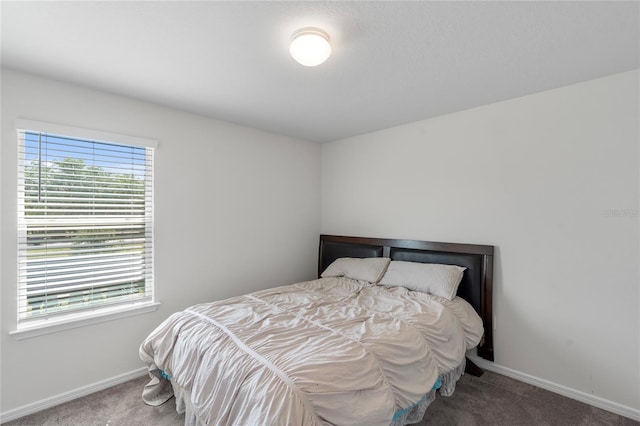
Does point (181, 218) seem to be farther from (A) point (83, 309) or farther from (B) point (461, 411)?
(B) point (461, 411)

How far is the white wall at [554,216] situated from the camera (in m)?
2.13

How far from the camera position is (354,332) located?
6.24ft

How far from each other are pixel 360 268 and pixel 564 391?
190 centimetres

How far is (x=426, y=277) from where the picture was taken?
2.70 metres

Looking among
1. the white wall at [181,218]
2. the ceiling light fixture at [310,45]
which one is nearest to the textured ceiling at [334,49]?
the ceiling light fixture at [310,45]

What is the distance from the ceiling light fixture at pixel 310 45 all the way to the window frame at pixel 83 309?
174 centimetres

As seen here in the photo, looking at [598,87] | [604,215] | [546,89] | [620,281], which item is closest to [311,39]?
[546,89]

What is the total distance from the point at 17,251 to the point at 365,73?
2779 millimetres

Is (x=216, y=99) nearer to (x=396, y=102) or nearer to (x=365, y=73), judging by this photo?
(x=365, y=73)

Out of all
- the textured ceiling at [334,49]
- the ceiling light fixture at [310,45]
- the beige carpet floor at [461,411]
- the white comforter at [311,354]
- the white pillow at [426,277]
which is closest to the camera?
the white comforter at [311,354]

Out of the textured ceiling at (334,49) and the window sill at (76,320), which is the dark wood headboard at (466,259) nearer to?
the textured ceiling at (334,49)

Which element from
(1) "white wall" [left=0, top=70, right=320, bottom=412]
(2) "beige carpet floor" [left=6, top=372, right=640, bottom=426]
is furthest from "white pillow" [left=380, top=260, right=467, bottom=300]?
(1) "white wall" [left=0, top=70, right=320, bottom=412]

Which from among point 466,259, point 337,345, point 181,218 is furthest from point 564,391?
point 181,218

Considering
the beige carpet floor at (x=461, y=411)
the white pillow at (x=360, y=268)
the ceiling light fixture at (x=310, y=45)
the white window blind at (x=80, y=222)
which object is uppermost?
the ceiling light fixture at (x=310, y=45)
